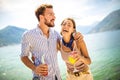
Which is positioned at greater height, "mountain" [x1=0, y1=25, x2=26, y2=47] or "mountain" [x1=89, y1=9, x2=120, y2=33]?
"mountain" [x1=89, y1=9, x2=120, y2=33]

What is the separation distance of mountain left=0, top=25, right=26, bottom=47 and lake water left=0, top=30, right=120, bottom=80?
0.34ft

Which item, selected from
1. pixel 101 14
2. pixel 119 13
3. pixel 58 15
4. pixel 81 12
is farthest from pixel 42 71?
pixel 119 13

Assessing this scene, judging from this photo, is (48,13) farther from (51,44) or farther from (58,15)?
(58,15)

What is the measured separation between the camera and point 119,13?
5246 millimetres

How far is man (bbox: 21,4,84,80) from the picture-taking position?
9.08 ft

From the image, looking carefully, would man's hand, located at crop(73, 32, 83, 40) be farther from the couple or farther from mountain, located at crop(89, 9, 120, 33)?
mountain, located at crop(89, 9, 120, 33)

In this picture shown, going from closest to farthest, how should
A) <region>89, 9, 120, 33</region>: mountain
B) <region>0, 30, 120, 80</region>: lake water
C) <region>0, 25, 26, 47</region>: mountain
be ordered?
<region>0, 25, 26, 47</region>: mountain → <region>0, 30, 120, 80</region>: lake water → <region>89, 9, 120, 33</region>: mountain

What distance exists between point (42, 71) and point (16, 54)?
2044 millimetres

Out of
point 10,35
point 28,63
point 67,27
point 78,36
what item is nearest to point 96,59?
point 10,35

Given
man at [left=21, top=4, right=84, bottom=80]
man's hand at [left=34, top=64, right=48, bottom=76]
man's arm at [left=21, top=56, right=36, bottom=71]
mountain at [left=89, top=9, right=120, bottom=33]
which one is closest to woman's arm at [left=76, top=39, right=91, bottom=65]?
man at [left=21, top=4, right=84, bottom=80]

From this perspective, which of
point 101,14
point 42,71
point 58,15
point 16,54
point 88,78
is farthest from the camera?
point 101,14

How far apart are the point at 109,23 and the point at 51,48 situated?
2.78 meters

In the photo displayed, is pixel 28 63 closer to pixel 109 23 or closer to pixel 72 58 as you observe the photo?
pixel 72 58

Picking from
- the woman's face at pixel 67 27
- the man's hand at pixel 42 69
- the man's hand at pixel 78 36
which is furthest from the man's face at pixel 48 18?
the man's hand at pixel 42 69
